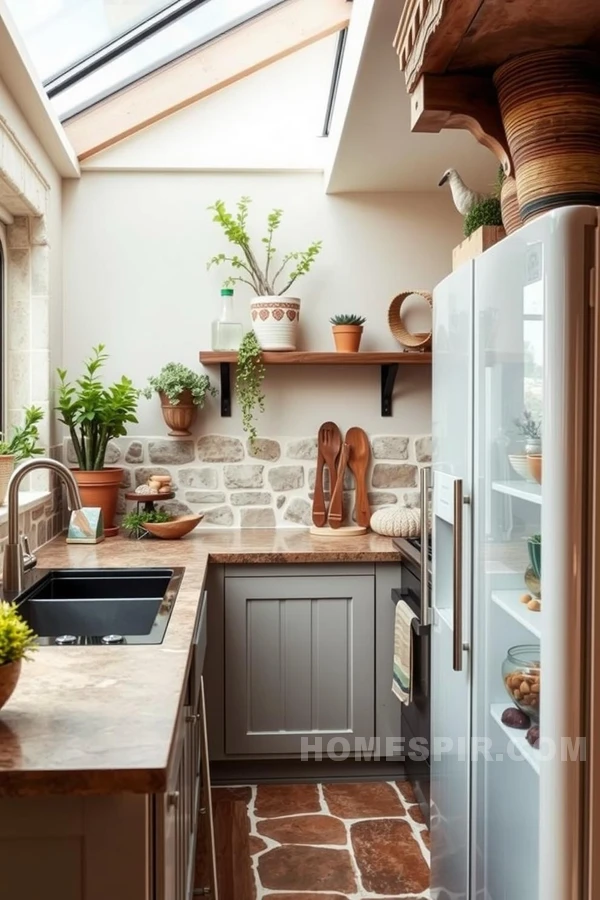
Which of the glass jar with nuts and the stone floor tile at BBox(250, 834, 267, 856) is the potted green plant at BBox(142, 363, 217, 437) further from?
the glass jar with nuts

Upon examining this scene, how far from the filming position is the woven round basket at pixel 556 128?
1509 mm

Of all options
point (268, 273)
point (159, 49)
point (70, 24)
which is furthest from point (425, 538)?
point (159, 49)

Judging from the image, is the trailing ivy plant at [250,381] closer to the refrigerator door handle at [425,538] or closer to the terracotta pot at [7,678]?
the refrigerator door handle at [425,538]

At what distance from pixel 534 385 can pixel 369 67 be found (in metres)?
1.33

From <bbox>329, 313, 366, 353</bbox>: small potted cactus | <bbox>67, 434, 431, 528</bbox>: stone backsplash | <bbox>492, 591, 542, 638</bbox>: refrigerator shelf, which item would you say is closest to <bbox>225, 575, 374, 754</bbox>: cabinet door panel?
<bbox>67, 434, 431, 528</bbox>: stone backsplash

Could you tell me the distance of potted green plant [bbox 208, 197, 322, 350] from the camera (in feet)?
10.8

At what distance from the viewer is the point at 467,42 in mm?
1595

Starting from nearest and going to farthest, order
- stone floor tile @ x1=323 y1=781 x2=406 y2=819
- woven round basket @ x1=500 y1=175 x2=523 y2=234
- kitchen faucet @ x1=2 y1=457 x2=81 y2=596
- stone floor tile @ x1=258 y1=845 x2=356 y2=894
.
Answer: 1. woven round basket @ x1=500 y1=175 x2=523 y2=234
2. kitchen faucet @ x1=2 y1=457 x2=81 y2=596
3. stone floor tile @ x1=258 y1=845 x2=356 y2=894
4. stone floor tile @ x1=323 y1=781 x2=406 y2=819

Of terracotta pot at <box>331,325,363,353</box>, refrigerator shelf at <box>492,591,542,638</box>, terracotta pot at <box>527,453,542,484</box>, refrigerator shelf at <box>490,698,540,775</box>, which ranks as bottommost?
refrigerator shelf at <box>490,698,540,775</box>

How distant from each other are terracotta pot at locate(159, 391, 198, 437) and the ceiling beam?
113cm

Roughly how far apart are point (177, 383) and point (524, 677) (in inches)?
84.8

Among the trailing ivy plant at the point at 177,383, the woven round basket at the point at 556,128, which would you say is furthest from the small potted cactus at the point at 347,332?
the woven round basket at the point at 556,128

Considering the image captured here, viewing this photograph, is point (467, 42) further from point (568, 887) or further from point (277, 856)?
point (277, 856)

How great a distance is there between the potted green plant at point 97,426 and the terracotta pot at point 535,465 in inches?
80.8
